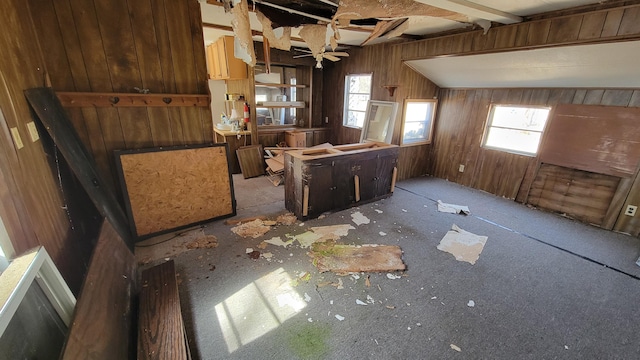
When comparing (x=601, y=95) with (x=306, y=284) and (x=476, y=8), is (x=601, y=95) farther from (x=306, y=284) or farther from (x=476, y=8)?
(x=306, y=284)

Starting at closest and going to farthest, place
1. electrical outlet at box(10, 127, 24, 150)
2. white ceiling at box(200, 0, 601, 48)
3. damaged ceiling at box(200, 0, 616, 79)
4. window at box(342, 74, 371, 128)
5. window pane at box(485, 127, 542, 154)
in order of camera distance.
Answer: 1. electrical outlet at box(10, 127, 24, 150)
2. damaged ceiling at box(200, 0, 616, 79)
3. white ceiling at box(200, 0, 601, 48)
4. window pane at box(485, 127, 542, 154)
5. window at box(342, 74, 371, 128)

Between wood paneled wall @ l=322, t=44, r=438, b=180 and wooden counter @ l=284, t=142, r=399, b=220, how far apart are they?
1070 millimetres

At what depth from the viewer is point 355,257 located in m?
2.49

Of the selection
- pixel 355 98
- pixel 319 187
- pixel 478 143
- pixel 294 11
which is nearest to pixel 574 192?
pixel 478 143

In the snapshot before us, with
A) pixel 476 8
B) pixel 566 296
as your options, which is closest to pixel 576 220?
pixel 566 296

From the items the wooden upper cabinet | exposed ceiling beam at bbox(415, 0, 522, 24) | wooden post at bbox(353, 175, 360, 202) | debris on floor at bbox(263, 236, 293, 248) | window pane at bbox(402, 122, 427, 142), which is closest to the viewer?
exposed ceiling beam at bbox(415, 0, 522, 24)

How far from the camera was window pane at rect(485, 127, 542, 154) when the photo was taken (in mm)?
3812

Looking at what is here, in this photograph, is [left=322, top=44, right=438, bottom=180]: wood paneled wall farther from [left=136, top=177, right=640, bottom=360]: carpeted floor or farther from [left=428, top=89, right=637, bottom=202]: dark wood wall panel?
[left=136, top=177, right=640, bottom=360]: carpeted floor

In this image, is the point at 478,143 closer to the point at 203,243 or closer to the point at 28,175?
the point at 203,243

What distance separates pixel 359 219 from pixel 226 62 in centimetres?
344

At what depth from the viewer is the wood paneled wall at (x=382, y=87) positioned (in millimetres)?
4336

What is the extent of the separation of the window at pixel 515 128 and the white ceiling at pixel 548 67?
39 centimetres

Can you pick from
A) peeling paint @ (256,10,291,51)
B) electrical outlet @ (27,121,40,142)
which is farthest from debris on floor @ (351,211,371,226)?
electrical outlet @ (27,121,40,142)

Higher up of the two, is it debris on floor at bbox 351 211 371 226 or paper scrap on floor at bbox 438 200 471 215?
paper scrap on floor at bbox 438 200 471 215
